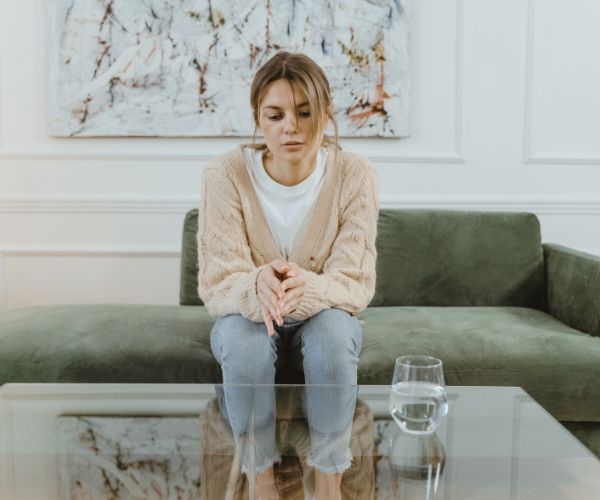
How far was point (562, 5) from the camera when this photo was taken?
8.82 ft

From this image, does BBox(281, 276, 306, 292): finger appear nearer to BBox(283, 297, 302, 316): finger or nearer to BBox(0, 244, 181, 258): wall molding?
BBox(283, 297, 302, 316): finger

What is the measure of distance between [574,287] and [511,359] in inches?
18.8

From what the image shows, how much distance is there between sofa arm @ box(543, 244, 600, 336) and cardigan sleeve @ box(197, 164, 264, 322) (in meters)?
0.98

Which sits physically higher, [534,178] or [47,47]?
[47,47]

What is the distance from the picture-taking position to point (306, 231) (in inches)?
71.7

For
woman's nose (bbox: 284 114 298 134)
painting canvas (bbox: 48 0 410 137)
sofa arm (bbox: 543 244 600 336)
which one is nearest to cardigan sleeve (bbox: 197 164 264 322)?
woman's nose (bbox: 284 114 298 134)

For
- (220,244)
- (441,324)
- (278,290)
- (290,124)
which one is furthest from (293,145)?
(441,324)

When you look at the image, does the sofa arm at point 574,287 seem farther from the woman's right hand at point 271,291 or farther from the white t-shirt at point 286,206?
the woman's right hand at point 271,291

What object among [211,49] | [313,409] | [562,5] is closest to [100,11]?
[211,49]

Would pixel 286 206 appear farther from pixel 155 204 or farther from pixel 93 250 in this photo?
pixel 93 250

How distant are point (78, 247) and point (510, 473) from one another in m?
2.04

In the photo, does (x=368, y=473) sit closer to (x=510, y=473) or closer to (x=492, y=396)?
(x=510, y=473)

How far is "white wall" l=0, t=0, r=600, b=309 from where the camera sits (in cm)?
269

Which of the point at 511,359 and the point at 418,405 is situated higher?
the point at 418,405
